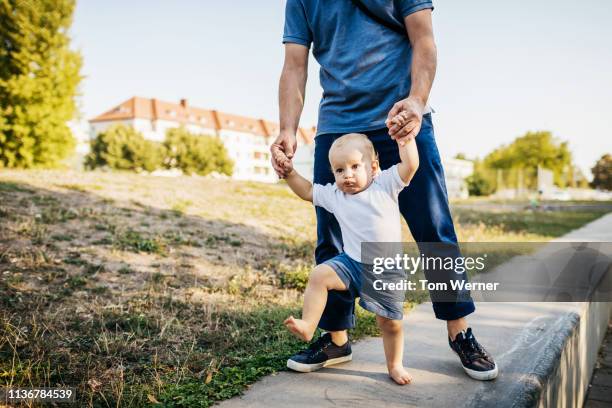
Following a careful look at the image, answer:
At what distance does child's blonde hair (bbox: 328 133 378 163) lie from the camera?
7.03 feet

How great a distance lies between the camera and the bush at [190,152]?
49031mm

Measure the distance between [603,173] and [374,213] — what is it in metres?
69.7

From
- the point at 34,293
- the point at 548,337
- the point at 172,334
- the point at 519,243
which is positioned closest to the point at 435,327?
the point at 548,337

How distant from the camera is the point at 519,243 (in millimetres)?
7406

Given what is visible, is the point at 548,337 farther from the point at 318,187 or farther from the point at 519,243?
the point at 519,243

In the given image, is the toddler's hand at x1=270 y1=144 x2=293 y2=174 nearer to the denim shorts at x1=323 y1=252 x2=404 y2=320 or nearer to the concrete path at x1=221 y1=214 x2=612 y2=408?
the denim shorts at x1=323 y1=252 x2=404 y2=320

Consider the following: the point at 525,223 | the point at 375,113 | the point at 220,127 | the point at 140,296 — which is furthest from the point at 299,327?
the point at 220,127

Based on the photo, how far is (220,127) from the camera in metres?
75.4

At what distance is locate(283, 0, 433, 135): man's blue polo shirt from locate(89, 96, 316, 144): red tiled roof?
61616mm

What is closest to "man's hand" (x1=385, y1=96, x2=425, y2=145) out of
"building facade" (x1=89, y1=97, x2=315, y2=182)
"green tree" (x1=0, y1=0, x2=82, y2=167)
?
"green tree" (x1=0, y1=0, x2=82, y2=167)

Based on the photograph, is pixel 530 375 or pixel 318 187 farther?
pixel 318 187

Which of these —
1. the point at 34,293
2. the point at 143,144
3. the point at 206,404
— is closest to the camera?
the point at 206,404

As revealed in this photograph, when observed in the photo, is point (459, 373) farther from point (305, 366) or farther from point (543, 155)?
point (543, 155)

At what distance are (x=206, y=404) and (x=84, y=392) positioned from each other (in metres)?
0.55
